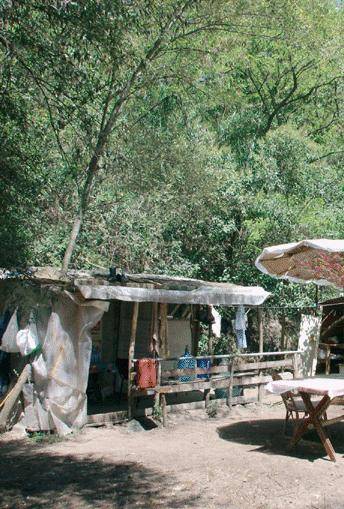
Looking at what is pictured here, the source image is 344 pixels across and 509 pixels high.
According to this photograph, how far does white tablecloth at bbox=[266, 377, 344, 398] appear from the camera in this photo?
6.48m

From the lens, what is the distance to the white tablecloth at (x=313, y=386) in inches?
255

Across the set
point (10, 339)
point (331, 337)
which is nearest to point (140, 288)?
point (10, 339)

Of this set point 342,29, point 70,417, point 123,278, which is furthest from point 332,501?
point 342,29

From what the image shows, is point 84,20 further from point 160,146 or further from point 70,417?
point 160,146

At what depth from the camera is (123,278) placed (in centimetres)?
945

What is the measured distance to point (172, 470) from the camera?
639 centimetres

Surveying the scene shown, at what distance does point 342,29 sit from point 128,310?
11.9 m

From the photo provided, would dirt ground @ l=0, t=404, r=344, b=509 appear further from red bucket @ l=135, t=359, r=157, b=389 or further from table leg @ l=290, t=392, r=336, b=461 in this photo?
red bucket @ l=135, t=359, r=157, b=389

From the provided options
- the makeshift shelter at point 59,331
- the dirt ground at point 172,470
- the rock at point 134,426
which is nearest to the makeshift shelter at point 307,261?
the makeshift shelter at point 59,331

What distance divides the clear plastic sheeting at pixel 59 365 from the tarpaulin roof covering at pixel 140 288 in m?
0.26

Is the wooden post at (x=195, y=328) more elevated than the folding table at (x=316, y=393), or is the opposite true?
the wooden post at (x=195, y=328)

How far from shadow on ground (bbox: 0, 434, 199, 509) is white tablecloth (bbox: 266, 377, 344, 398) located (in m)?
1.65

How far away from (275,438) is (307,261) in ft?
8.07

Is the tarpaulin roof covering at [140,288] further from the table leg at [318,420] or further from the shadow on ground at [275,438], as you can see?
the table leg at [318,420]
